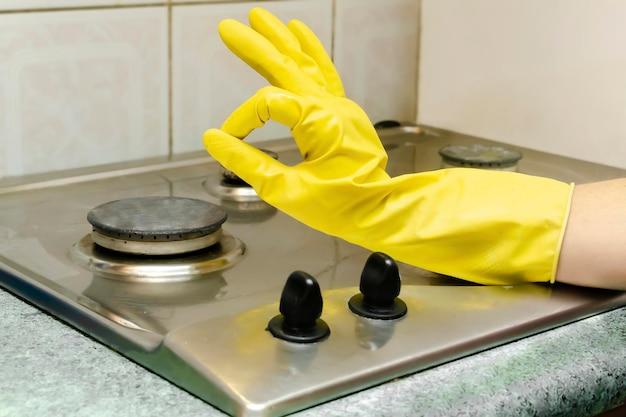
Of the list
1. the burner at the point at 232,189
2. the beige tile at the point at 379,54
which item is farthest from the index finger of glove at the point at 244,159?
the beige tile at the point at 379,54

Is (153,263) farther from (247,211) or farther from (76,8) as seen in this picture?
(76,8)

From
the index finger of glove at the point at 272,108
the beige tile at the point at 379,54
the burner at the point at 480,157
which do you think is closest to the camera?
the index finger of glove at the point at 272,108

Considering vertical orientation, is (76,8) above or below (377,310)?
above

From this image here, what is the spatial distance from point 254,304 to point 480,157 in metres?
0.47

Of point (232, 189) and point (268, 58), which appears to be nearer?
point (268, 58)

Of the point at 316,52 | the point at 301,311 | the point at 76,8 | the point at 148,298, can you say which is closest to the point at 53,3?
the point at 76,8

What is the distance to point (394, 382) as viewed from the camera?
1.91ft

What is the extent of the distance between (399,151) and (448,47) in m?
0.19

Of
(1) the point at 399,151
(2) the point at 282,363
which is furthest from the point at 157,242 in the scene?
(1) the point at 399,151

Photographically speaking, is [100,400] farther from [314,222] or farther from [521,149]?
[521,149]

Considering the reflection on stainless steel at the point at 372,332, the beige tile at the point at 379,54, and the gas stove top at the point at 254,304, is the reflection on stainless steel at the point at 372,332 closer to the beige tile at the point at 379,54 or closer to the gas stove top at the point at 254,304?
the gas stove top at the point at 254,304

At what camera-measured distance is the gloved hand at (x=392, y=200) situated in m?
0.72

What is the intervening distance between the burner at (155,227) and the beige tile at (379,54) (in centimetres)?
47

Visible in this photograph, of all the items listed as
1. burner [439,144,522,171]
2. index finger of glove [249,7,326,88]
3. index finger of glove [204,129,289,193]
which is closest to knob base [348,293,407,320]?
index finger of glove [204,129,289,193]
